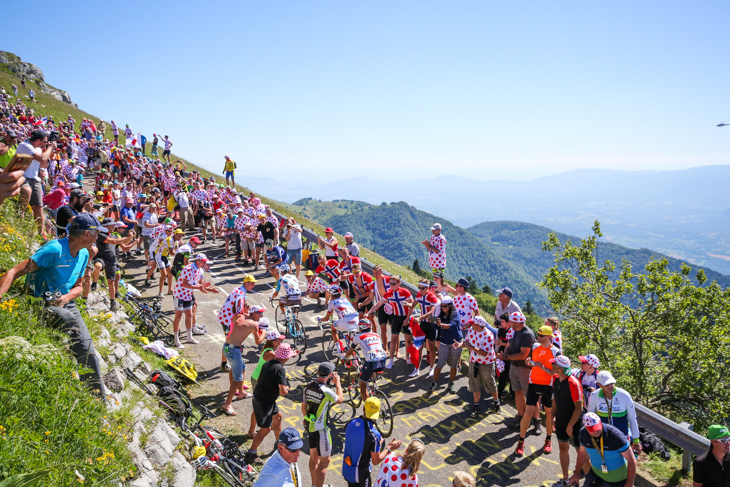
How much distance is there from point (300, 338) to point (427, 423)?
14.5 feet

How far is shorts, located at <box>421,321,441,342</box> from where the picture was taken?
1055 centimetres

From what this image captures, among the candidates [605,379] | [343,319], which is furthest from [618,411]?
[343,319]

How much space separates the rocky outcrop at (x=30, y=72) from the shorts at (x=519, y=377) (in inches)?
3323

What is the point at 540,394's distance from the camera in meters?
8.07

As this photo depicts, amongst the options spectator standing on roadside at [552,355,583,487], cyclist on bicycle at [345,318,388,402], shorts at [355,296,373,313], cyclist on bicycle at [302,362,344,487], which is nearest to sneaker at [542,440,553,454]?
spectator standing on roadside at [552,355,583,487]

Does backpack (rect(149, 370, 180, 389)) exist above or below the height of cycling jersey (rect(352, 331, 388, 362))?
below

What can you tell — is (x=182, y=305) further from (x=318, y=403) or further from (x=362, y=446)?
(x=362, y=446)

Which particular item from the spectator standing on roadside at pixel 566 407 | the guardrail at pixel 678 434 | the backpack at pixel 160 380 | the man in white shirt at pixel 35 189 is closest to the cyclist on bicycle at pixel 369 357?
the spectator standing on roadside at pixel 566 407

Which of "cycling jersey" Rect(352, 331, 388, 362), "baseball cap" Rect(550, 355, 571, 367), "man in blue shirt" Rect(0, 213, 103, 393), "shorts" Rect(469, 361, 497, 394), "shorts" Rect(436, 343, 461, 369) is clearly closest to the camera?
"man in blue shirt" Rect(0, 213, 103, 393)

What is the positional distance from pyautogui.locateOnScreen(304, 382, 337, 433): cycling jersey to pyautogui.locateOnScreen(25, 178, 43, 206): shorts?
865cm

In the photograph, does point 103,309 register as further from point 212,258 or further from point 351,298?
point 212,258

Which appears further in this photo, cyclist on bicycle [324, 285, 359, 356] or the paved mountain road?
cyclist on bicycle [324, 285, 359, 356]

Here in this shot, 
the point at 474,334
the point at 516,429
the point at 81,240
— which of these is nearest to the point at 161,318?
the point at 81,240

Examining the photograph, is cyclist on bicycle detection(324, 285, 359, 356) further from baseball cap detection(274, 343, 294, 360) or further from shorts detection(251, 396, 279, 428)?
shorts detection(251, 396, 279, 428)
